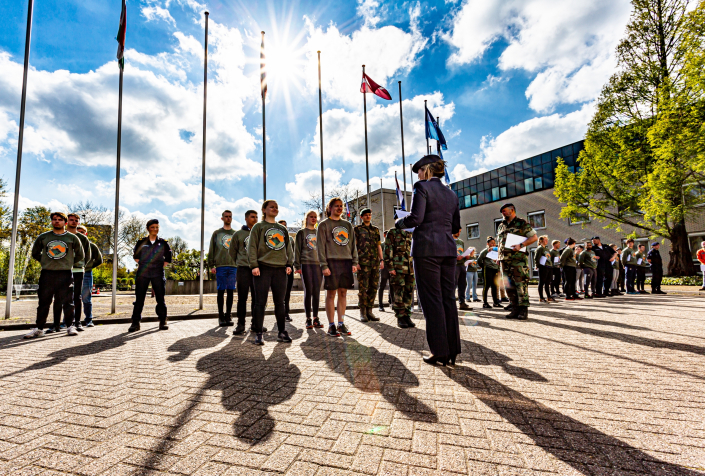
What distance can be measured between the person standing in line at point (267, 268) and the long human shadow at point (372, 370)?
2.17ft

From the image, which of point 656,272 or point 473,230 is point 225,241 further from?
point 473,230

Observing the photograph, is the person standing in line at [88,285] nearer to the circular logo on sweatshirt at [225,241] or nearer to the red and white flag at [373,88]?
the circular logo on sweatshirt at [225,241]

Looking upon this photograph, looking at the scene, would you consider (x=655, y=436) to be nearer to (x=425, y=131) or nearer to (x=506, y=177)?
(x=425, y=131)

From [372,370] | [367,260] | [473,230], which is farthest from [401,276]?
[473,230]

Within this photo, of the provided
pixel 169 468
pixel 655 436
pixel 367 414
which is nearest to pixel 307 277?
pixel 367 414

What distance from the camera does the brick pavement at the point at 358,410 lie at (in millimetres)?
1774

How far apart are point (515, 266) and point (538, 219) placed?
1265 inches

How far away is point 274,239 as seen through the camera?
17.1ft

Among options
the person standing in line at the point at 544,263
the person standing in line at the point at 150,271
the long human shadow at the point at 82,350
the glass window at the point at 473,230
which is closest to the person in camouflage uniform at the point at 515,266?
the person standing in line at the point at 544,263

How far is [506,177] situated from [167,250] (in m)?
39.0

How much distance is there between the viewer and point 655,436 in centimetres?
201

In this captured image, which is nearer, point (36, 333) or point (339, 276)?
point (339, 276)

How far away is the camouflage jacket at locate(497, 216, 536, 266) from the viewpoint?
22.3 ft

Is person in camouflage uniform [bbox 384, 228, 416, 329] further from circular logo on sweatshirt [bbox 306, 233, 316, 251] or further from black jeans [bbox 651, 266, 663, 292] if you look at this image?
black jeans [bbox 651, 266, 663, 292]
